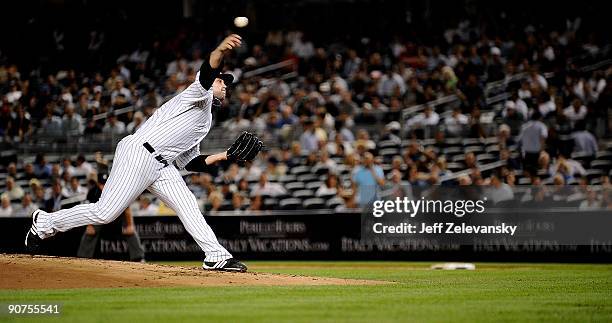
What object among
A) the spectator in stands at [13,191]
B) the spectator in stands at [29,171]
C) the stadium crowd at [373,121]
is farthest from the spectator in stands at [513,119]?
the spectator in stands at [29,171]

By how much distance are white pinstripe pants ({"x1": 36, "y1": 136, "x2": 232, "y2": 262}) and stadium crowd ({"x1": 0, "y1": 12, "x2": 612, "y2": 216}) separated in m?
5.58

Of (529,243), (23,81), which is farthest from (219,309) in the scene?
(23,81)

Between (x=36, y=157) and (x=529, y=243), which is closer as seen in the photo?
(x=529, y=243)

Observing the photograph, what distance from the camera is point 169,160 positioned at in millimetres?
10844

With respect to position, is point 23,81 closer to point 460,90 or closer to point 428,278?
point 460,90

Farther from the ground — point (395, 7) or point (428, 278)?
point (395, 7)

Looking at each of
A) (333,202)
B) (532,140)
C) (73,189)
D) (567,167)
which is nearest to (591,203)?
(567,167)

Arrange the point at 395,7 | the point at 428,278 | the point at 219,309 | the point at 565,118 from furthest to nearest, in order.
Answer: the point at 395,7, the point at 565,118, the point at 428,278, the point at 219,309

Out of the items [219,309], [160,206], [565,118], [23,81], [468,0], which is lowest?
[219,309]

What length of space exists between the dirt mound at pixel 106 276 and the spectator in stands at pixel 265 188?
9.45 m

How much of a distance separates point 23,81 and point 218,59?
63.4ft

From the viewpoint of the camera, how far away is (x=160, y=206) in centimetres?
2100

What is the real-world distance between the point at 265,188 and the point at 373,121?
121 inches

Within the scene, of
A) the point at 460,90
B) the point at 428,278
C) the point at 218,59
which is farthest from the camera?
the point at 460,90
